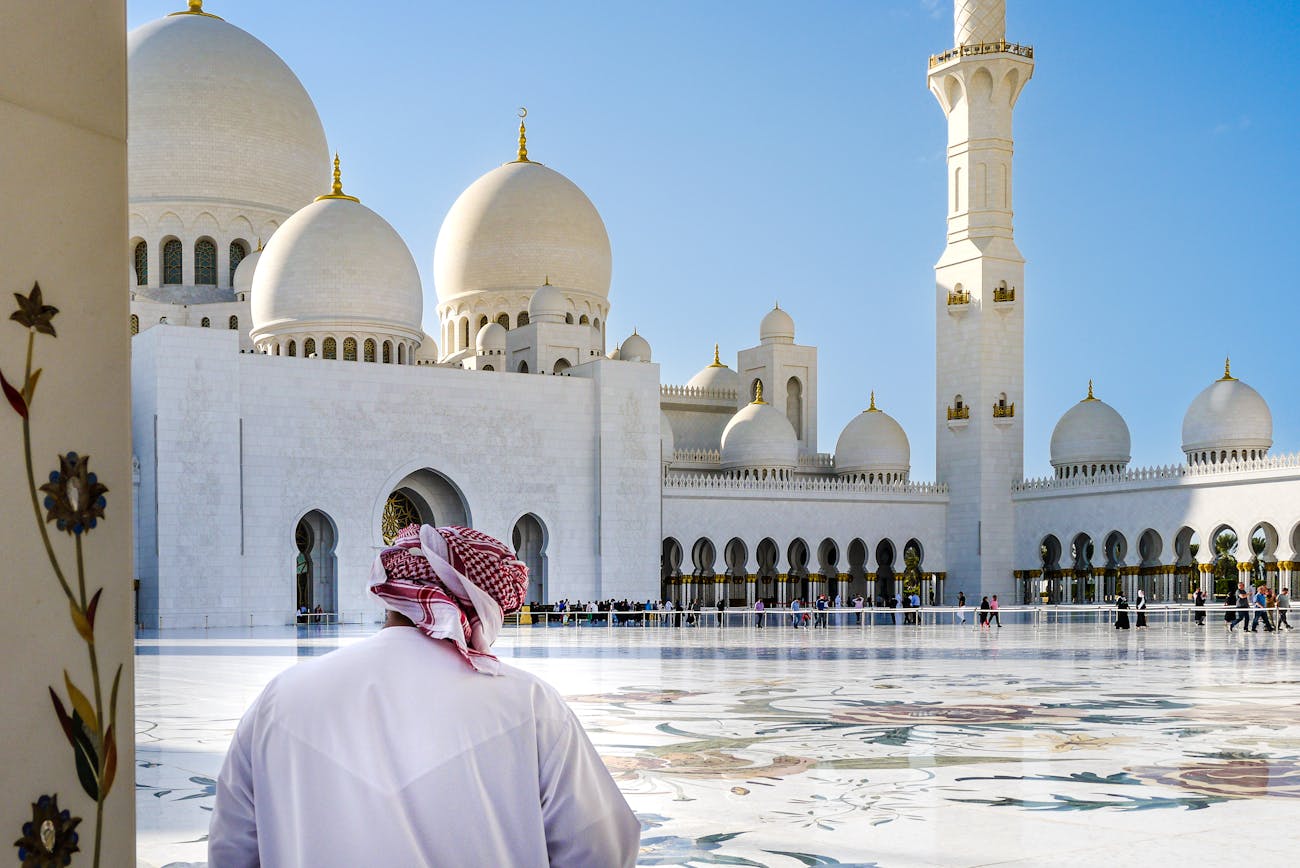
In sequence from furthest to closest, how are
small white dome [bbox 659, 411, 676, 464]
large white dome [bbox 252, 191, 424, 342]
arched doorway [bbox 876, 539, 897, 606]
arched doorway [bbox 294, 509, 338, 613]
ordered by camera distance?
arched doorway [bbox 876, 539, 897, 606], small white dome [bbox 659, 411, 676, 464], large white dome [bbox 252, 191, 424, 342], arched doorway [bbox 294, 509, 338, 613]

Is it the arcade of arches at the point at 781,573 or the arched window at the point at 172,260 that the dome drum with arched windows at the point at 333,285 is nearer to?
the arched window at the point at 172,260

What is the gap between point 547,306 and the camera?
89.0 ft

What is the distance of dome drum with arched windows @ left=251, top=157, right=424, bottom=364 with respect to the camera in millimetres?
24156

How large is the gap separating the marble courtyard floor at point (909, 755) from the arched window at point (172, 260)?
16.9 metres

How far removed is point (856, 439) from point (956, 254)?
4582mm

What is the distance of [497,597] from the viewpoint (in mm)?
1917

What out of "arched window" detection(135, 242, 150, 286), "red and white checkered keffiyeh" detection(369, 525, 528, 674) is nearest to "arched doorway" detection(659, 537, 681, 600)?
"arched window" detection(135, 242, 150, 286)

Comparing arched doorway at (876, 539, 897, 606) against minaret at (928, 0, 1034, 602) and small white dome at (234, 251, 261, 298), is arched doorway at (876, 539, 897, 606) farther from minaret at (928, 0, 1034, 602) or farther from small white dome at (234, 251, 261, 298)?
small white dome at (234, 251, 261, 298)

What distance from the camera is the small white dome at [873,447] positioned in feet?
100

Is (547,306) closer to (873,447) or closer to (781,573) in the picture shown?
(781,573)

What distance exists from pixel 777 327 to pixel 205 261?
12.2 m

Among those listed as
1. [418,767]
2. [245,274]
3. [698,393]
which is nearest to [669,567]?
[698,393]

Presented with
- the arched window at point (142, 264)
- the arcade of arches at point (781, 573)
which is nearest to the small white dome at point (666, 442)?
the arcade of arches at point (781, 573)

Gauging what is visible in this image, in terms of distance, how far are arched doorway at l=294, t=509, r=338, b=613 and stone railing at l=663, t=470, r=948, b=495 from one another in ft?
21.4
